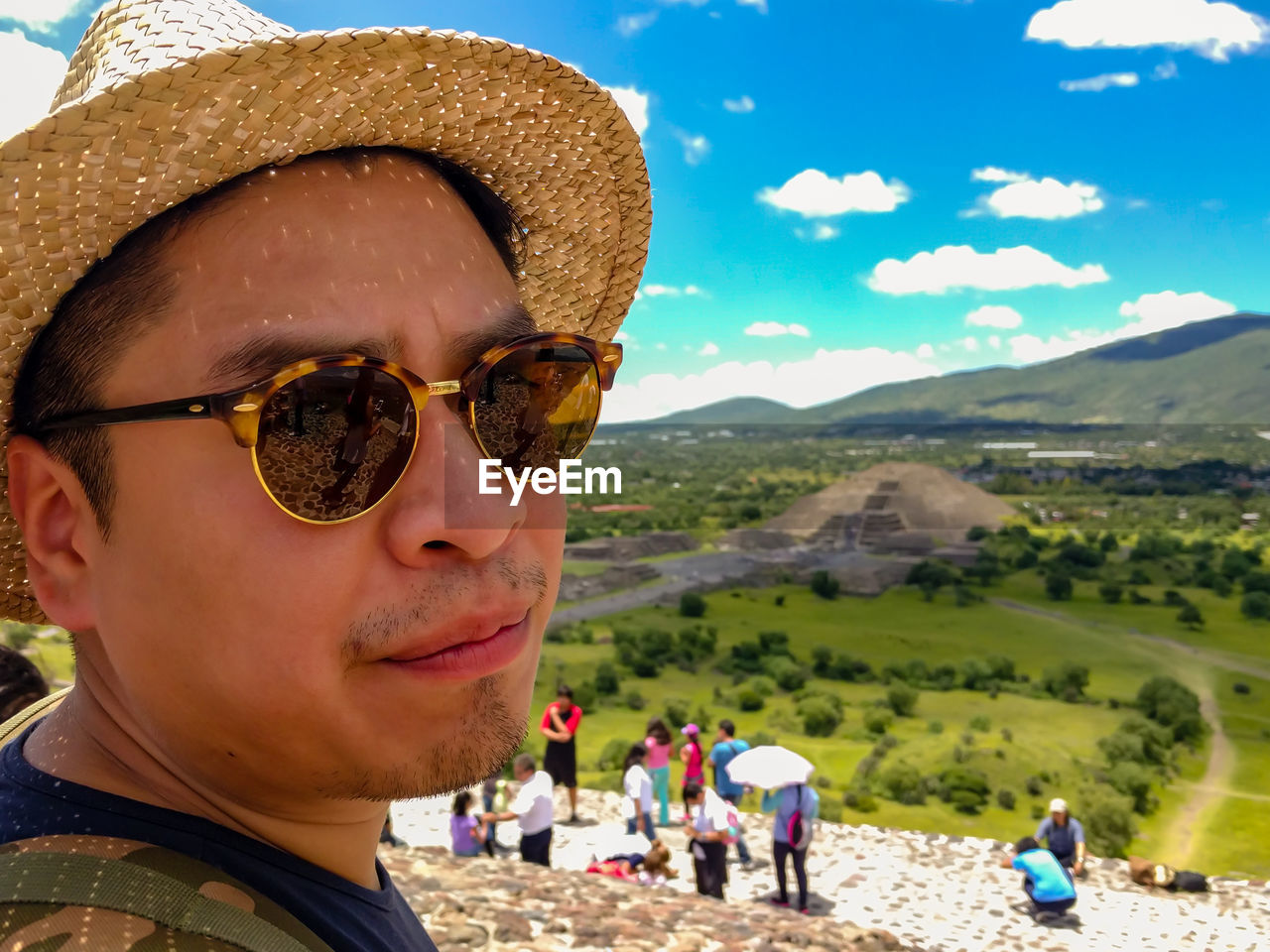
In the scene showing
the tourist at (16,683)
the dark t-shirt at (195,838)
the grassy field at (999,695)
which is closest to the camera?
the dark t-shirt at (195,838)

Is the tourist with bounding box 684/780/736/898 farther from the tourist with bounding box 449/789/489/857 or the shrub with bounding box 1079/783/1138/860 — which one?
the shrub with bounding box 1079/783/1138/860

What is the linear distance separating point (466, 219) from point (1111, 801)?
30.1 m

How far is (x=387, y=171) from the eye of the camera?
4.46 feet

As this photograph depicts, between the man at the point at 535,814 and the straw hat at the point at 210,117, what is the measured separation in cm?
718

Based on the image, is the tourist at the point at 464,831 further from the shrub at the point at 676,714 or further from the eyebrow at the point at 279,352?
the shrub at the point at 676,714

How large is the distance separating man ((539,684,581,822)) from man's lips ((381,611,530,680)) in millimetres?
9450

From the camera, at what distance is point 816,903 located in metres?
11.6

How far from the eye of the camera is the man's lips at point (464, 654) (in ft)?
3.66

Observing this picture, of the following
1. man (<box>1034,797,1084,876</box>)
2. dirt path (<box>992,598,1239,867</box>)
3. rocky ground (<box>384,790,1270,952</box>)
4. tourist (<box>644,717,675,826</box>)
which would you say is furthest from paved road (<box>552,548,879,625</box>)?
man (<box>1034,797,1084,876</box>)

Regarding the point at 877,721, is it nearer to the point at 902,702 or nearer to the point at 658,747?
the point at 902,702

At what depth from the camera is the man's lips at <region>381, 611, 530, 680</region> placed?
111 cm

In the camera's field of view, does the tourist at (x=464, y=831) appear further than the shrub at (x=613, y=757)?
No

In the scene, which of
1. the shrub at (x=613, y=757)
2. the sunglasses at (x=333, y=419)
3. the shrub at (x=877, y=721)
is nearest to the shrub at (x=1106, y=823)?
the shrub at (x=877, y=721)

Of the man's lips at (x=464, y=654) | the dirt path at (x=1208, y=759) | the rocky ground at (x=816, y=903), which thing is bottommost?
the dirt path at (x=1208, y=759)
